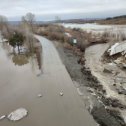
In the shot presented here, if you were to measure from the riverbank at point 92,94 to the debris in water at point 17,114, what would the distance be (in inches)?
143

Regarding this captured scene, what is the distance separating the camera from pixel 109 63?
21.8 m

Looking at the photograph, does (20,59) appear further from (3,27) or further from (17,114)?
(3,27)

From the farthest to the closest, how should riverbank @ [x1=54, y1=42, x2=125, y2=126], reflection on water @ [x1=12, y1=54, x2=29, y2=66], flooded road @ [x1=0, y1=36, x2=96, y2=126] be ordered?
reflection on water @ [x1=12, y1=54, x2=29, y2=66] → flooded road @ [x1=0, y1=36, x2=96, y2=126] → riverbank @ [x1=54, y1=42, x2=125, y2=126]

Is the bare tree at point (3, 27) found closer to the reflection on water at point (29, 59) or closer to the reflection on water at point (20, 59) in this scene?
the reflection on water at point (29, 59)

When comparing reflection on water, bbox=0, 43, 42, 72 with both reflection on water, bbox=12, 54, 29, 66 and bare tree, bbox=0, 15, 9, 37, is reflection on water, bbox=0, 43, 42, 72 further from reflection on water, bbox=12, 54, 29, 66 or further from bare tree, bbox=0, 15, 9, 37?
bare tree, bbox=0, 15, 9, 37

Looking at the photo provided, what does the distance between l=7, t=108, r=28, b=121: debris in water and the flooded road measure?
258 mm

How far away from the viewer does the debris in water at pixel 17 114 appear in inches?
473

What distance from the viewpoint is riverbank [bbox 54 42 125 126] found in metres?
11.2

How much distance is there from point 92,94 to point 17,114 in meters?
4.98

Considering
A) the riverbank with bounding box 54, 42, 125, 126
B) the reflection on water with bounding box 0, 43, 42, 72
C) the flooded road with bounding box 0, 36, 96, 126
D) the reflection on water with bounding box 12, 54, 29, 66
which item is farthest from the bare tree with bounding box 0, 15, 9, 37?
the riverbank with bounding box 54, 42, 125, 126

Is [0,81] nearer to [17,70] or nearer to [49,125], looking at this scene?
[17,70]

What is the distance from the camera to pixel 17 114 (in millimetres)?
12414

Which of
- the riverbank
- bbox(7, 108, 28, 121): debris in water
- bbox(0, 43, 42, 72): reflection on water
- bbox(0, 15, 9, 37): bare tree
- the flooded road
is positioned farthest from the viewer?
bbox(0, 15, 9, 37): bare tree

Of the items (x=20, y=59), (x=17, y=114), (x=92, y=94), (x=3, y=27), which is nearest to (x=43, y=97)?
(x=17, y=114)
